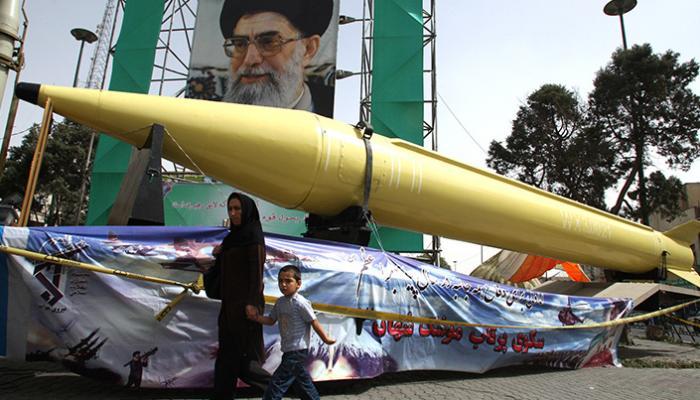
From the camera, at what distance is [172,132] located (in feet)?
11.2

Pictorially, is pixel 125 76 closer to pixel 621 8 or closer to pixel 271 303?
pixel 271 303

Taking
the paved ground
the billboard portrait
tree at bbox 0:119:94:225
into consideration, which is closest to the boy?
the paved ground

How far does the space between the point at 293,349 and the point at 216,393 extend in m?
0.51

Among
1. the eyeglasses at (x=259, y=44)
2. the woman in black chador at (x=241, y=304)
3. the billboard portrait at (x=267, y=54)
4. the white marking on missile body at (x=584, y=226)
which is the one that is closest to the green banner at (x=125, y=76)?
the billboard portrait at (x=267, y=54)

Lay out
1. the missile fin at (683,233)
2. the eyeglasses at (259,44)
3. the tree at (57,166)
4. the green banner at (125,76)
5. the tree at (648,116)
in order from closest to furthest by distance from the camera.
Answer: the missile fin at (683,233) → the green banner at (125,76) → the eyeglasses at (259,44) → the tree at (648,116) → the tree at (57,166)

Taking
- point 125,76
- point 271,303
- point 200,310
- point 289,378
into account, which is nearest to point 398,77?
point 125,76

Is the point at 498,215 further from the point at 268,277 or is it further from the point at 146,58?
the point at 146,58

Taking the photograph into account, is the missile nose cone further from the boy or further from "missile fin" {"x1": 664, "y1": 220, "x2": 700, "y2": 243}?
"missile fin" {"x1": 664, "y1": 220, "x2": 700, "y2": 243}

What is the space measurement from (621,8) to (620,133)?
4.32m

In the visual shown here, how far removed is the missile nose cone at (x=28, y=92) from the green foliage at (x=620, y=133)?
16.4 meters

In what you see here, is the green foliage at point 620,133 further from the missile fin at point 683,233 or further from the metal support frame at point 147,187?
the metal support frame at point 147,187

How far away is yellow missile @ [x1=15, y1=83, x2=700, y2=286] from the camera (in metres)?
3.35

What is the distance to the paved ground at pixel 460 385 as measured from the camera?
3.23 metres

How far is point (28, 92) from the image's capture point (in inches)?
123
